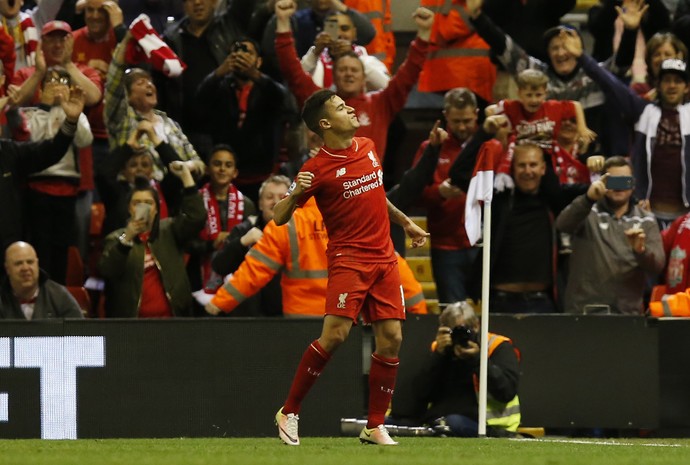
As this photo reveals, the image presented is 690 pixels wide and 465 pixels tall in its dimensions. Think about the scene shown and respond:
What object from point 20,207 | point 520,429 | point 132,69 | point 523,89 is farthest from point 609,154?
point 20,207

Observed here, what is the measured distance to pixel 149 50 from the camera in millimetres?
12844

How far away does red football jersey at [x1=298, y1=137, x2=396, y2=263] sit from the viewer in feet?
28.1

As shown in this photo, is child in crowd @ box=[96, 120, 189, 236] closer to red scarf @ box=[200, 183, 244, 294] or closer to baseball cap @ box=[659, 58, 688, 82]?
red scarf @ box=[200, 183, 244, 294]

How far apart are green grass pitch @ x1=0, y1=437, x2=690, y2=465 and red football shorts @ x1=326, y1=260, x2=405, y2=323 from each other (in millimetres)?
835

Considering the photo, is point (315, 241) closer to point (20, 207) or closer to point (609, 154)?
point (20, 207)

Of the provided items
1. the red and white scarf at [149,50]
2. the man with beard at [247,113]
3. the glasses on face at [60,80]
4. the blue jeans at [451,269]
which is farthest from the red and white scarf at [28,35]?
the blue jeans at [451,269]

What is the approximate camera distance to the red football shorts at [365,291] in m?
8.49

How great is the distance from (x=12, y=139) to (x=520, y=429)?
5.30m

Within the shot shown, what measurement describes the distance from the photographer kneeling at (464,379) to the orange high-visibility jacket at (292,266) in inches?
39.1

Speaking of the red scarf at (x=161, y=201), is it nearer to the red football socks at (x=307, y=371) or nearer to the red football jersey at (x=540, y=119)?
the red football jersey at (x=540, y=119)

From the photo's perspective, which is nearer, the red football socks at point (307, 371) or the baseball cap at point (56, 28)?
the red football socks at point (307, 371)

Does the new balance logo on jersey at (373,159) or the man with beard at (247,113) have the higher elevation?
the man with beard at (247,113)

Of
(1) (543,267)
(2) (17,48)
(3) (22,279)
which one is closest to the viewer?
(3) (22,279)

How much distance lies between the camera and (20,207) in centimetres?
1184
